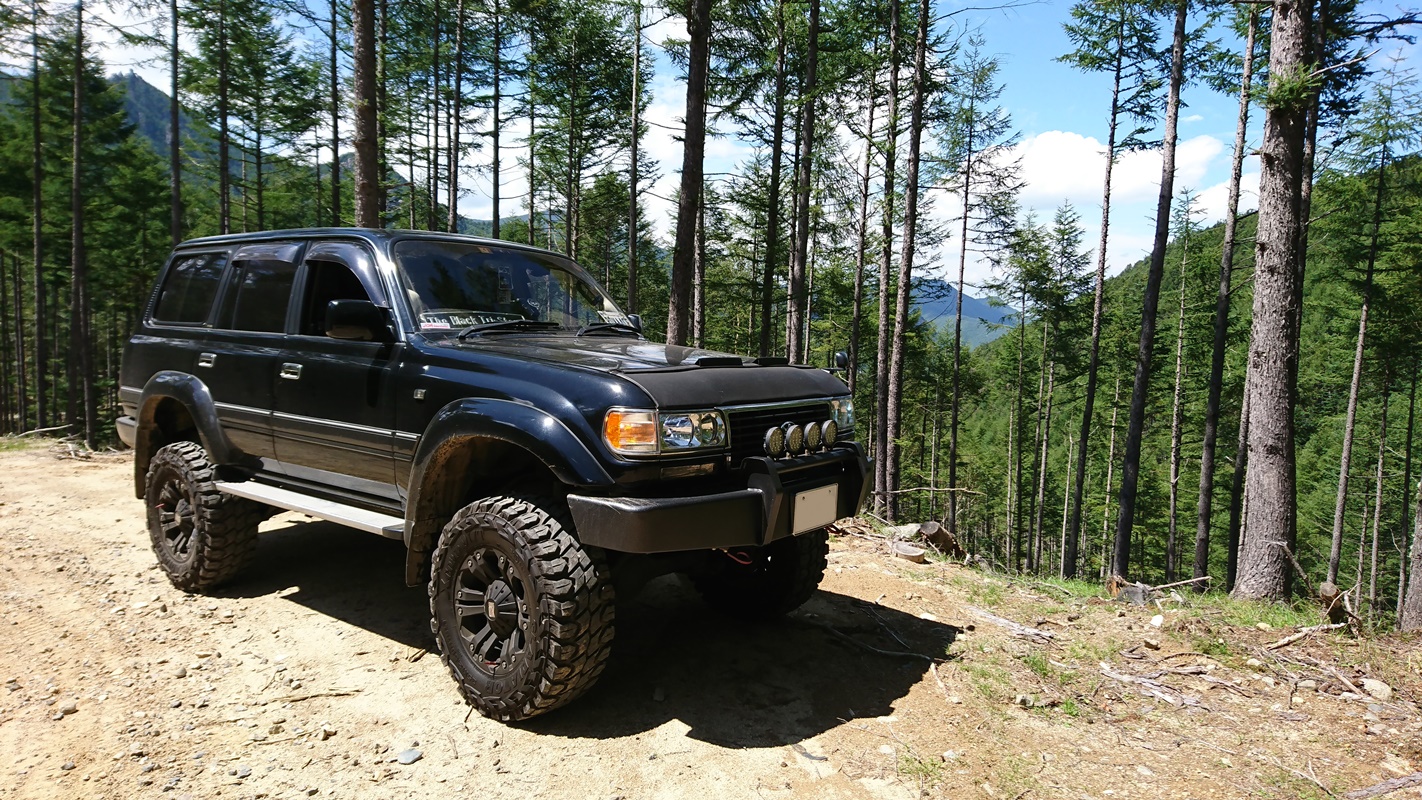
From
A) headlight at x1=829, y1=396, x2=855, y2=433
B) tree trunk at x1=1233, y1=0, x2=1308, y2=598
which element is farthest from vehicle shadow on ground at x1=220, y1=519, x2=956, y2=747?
tree trunk at x1=1233, y1=0, x2=1308, y2=598

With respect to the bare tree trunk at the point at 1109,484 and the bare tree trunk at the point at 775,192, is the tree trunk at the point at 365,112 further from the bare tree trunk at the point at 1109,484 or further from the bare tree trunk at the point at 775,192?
the bare tree trunk at the point at 1109,484

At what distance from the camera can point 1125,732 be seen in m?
3.55

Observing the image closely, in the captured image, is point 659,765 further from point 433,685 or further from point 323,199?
point 323,199

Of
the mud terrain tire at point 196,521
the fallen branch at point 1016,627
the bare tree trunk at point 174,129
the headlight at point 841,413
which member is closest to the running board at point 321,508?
the mud terrain tire at point 196,521

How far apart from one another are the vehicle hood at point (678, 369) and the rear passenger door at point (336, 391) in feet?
1.69

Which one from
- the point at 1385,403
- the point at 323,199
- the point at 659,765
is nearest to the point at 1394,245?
the point at 1385,403

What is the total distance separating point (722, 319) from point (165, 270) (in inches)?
1361

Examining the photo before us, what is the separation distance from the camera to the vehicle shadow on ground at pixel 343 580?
4.50 m

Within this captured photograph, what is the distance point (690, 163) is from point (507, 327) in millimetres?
5641

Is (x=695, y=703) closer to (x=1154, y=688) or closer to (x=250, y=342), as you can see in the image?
(x=1154, y=688)

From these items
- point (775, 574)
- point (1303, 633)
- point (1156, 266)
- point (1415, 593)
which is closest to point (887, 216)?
point (1156, 266)

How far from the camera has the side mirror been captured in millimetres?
3653

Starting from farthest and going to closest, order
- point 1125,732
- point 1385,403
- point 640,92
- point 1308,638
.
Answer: point 1385,403
point 640,92
point 1308,638
point 1125,732

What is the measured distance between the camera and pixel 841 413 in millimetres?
4004
